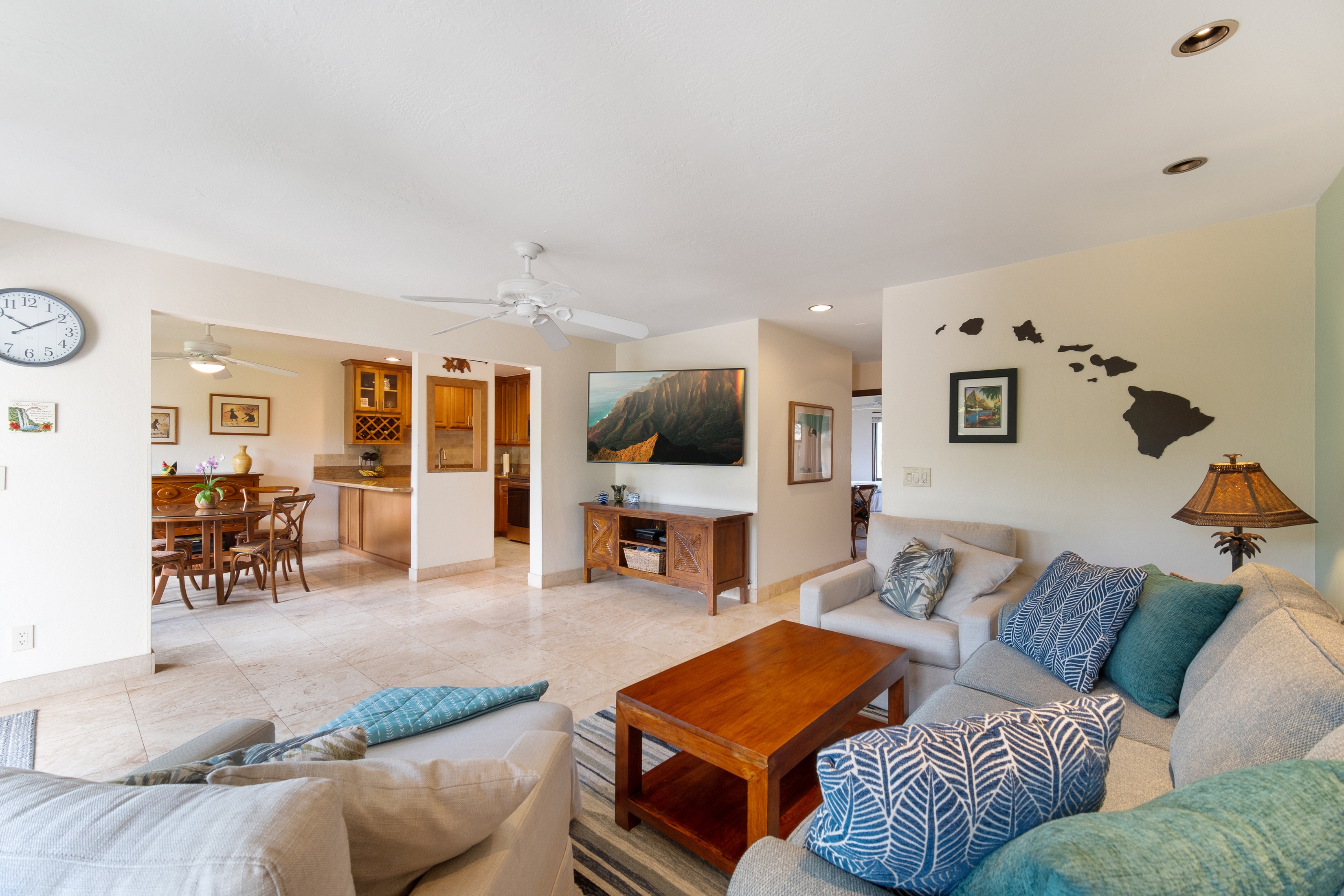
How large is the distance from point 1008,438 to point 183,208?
4.38 metres

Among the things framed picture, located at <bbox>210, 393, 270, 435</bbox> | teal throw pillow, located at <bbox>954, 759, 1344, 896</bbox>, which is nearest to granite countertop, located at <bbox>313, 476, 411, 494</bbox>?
framed picture, located at <bbox>210, 393, 270, 435</bbox>

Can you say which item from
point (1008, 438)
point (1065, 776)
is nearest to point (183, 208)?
point (1065, 776)

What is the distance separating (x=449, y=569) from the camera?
548cm

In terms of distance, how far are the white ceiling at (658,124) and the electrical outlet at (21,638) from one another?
2.00 meters

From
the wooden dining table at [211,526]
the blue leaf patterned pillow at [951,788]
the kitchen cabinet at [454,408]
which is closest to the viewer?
the blue leaf patterned pillow at [951,788]

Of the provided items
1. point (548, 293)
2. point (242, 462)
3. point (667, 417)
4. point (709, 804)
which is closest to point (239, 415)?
point (242, 462)

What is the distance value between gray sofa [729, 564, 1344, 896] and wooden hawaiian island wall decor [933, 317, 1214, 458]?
3.96ft

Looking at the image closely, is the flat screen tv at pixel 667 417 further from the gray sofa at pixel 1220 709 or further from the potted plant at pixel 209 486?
the potted plant at pixel 209 486

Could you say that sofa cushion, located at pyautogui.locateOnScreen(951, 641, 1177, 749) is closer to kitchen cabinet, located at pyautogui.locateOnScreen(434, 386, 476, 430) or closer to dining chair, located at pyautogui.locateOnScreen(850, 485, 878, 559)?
kitchen cabinet, located at pyautogui.locateOnScreen(434, 386, 476, 430)

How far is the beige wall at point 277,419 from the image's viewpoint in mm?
5953

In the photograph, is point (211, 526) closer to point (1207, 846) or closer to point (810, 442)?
point (810, 442)


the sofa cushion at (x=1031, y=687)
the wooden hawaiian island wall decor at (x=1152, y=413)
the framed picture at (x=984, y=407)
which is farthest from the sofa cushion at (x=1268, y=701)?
the framed picture at (x=984, y=407)

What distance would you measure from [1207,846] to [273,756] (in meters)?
1.40

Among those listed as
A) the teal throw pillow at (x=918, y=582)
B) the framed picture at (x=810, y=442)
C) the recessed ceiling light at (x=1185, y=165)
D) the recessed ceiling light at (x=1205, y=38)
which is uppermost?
the recessed ceiling light at (x=1205, y=38)
